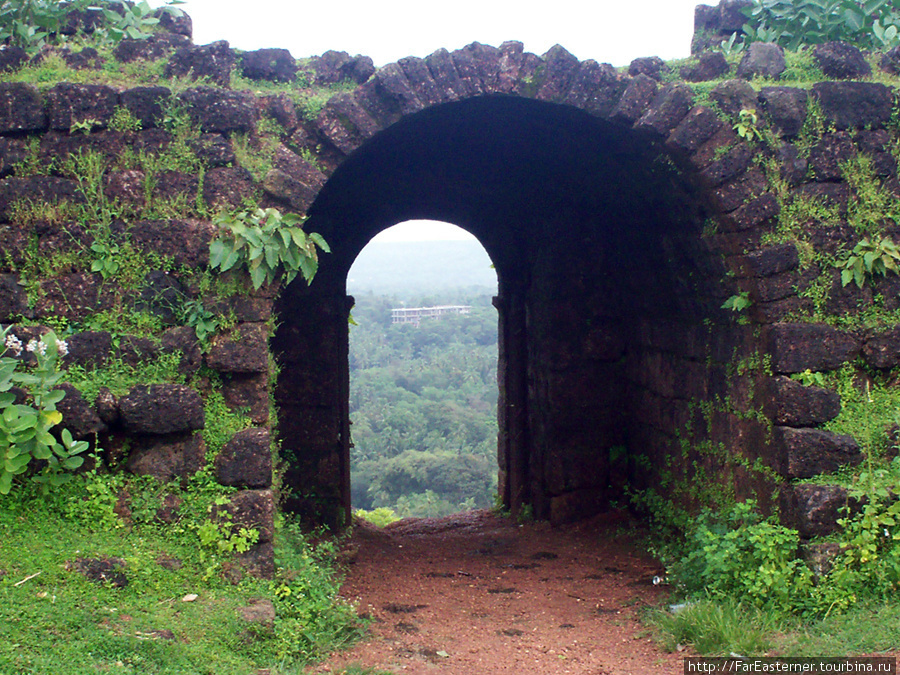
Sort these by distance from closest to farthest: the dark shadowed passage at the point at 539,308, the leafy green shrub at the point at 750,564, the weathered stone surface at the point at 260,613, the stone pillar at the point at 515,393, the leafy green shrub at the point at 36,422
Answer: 1. the leafy green shrub at the point at 36,422
2. the weathered stone surface at the point at 260,613
3. the leafy green shrub at the point at 750,564
4. the dark shadowed passage at the point at 539,308
5. the stone pillar at the point at 515,393

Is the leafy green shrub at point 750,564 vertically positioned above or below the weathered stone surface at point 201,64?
below

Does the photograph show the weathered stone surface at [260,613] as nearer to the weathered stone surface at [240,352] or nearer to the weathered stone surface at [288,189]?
the weathered stone surface at [240,352]

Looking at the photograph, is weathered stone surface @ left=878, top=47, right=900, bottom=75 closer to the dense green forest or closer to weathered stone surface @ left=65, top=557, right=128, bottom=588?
weathered stone surface @ left=65, top=557, right=128, bottom=588

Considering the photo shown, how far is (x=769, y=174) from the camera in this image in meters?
4.80

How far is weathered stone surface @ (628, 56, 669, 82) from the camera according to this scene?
199 inches

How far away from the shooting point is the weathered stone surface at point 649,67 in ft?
16.6

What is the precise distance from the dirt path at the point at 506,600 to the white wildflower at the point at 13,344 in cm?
234

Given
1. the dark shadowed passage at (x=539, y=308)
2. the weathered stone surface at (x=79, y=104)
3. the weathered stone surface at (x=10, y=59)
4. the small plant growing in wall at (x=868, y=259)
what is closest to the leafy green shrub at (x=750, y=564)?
the dark shadowed passage at (x=539, y=308)

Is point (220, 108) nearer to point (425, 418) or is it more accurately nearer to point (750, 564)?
point (750, 564)

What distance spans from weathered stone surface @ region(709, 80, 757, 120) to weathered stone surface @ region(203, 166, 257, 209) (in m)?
3.04

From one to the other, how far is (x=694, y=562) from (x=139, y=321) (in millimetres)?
3835

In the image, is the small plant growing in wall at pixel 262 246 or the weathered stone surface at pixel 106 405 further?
the small plant growing in wall at pixel 262 246

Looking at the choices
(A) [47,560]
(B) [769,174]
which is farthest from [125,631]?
(B) [769,174]

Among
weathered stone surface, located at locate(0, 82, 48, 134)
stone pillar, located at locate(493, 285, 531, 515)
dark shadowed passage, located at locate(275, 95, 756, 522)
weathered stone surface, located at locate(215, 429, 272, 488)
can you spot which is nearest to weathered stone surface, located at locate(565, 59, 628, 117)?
dark shadowed passage, located at locate(275, 95, 756, 522)
